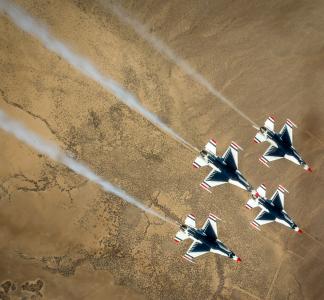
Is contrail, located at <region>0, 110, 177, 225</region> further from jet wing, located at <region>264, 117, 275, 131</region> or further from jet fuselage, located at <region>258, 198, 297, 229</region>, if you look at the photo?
→ jet wing, located at <region>264, 117, 275, 131</region>

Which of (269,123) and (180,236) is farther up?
(269,123)

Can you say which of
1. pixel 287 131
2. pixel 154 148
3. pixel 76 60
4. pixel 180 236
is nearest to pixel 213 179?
pixel 180 236

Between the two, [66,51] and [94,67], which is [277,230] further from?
[66,51]

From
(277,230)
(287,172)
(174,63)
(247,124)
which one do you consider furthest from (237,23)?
(277,230)

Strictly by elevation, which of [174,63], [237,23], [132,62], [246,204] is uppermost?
[237,23]

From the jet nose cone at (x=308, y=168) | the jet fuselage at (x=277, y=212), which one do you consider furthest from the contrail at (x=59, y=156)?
the jet nose cone at (x=308, y=168)

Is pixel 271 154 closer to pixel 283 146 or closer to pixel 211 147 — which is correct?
pixel 283 146

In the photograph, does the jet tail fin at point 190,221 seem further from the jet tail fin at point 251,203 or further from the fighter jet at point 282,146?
the fighter jet at point 282,146
